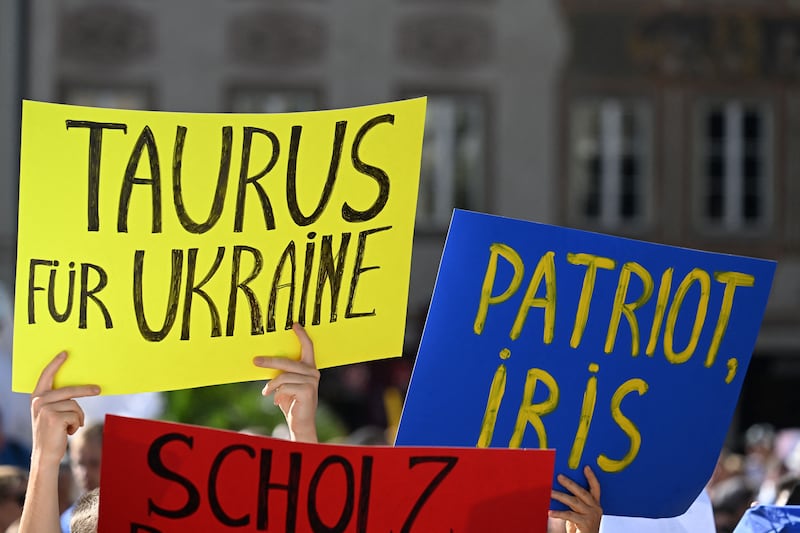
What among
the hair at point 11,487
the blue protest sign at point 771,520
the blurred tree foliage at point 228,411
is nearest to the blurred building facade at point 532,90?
the blurred tree foliage at point 228,411

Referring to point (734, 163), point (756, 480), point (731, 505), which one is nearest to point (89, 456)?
point (731, 505)

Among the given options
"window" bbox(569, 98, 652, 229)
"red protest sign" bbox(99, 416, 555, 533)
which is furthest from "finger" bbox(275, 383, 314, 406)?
"window" bbox(569, 98, 652, 229)

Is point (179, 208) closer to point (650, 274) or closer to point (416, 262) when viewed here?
point (650, 274)

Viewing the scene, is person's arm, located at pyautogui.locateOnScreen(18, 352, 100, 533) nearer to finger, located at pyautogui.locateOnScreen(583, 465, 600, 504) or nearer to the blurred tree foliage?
finger, located at pyautogui.locateOnScreen(583, 465, 600, 504)

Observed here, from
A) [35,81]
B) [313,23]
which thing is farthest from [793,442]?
[35,81]

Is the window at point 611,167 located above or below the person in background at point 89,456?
above

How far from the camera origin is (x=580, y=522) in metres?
3.34

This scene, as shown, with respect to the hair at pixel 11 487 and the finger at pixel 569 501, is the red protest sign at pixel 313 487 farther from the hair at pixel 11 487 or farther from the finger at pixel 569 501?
the hair at pixel 11 487

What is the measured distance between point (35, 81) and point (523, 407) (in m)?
17.5

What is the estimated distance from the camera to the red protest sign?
3010mm

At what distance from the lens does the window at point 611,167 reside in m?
20.5

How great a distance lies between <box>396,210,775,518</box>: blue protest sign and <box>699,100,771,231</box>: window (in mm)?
17313

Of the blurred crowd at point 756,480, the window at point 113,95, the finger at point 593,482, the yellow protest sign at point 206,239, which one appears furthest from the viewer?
the window at point 113,95

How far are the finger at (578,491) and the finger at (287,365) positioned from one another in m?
0.60
